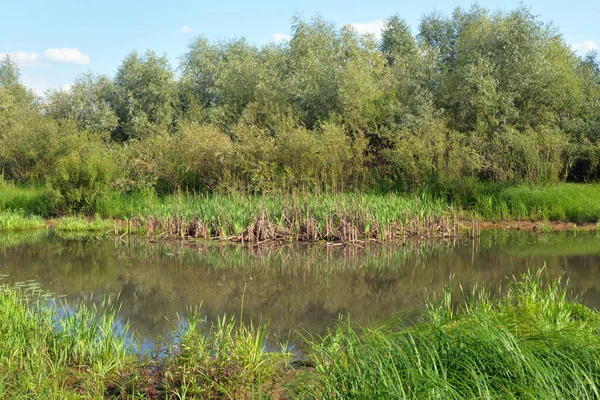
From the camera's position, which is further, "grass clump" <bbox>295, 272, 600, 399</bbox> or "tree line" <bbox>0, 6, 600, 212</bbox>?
"tree line" <bbox>0, 6, 600, 212</bbox>

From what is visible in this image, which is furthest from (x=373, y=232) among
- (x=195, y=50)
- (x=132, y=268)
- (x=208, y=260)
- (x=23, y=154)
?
(x=195, y=50)

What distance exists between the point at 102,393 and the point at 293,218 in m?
12.9

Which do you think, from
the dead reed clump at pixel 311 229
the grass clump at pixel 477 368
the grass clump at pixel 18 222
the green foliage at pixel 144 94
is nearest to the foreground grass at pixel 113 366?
the grass clump at pixel 477 368

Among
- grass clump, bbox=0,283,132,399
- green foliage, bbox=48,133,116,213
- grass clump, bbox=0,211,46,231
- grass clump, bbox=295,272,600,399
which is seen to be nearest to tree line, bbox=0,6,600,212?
green foliage, bbox=48,133,116,213

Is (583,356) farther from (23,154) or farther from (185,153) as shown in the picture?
(23,154)

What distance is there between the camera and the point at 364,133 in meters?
28.3

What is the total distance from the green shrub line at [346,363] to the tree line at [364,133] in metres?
14.0

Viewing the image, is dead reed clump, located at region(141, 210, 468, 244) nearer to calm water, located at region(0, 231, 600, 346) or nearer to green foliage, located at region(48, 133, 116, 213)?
calm water, located at region(0, 231, 600, 346)

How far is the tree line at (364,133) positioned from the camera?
906 inches

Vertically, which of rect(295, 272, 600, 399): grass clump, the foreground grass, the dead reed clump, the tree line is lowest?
the dead reed clump

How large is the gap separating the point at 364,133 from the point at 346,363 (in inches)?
941

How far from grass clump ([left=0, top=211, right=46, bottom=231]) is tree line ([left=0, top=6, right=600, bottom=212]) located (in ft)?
5.11

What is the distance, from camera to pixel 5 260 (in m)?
15.2

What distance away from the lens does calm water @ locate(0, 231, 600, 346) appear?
1030cm
